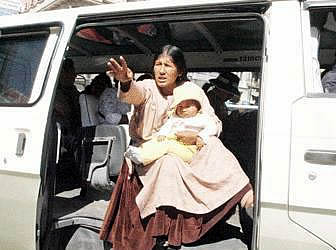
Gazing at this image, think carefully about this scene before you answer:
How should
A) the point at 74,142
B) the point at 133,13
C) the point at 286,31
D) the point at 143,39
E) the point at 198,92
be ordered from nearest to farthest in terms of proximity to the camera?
the point at 286,31
the point at 133,13
the point at 198,92
the point at 74,142
the point at 143,39

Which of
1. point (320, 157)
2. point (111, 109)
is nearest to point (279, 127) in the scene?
point (320, 157)

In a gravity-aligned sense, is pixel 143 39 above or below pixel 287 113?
above

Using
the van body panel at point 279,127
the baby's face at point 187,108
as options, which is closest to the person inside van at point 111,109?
the baby's face at point 187,108

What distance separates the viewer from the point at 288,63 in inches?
81.9

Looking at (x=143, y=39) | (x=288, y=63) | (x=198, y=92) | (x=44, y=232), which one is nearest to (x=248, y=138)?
(x=198, y=92)

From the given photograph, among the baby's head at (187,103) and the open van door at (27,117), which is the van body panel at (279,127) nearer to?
the baby's head at (187,103)

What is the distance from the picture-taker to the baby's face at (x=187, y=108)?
8.52 feet

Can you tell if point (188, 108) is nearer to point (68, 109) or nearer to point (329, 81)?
point (329, 81)

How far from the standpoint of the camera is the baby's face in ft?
8.52

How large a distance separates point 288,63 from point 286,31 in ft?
0.55

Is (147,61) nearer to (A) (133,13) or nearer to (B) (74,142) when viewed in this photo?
(B) (74,142)

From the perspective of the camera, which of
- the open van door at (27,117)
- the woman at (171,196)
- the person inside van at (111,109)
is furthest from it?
the person inside van at (111,109)

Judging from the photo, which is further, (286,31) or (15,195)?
(15,195)

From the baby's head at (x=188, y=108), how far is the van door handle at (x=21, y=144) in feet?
2.95
